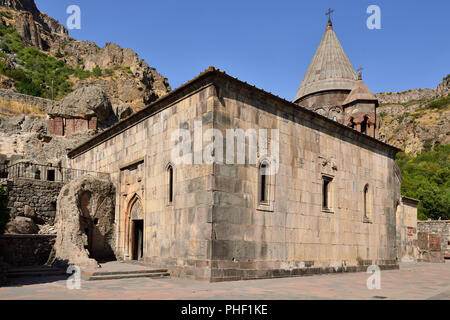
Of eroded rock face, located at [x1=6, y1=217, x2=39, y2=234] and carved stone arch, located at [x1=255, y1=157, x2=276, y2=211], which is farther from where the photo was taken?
eroded rock face, located at [x1=6, y1=217, x2=39, y2=234]

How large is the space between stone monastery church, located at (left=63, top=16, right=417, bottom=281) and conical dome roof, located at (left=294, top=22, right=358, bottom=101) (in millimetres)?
6927

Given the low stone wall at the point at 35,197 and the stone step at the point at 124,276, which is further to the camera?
the low stone wall at the point at 35,197

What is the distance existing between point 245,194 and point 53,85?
57.9 m

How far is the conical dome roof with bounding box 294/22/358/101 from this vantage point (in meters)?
24.2

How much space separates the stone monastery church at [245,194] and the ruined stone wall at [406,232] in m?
6.72

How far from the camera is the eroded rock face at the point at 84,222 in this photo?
12926mm

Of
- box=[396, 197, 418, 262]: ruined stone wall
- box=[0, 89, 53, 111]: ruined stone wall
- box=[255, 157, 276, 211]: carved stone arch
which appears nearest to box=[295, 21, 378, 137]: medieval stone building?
box=[396, 197, 418, 262]: ruined stone wall

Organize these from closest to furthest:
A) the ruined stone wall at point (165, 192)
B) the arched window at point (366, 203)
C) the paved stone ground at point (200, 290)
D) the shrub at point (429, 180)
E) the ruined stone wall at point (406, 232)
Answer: the paved stone ground at point (200, 290)
the ruined stone wall at point (165, 192)
the arched window at point (366, 203)
the ruined stone wall at point (406, 232)
the shrub at point (429, 180)

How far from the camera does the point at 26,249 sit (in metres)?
13.3

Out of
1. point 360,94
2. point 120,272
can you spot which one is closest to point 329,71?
point 360,94

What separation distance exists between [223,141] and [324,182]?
18.5ft

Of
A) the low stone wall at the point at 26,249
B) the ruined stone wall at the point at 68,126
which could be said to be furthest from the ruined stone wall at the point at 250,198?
the ruined stone wall at the point at 68,126

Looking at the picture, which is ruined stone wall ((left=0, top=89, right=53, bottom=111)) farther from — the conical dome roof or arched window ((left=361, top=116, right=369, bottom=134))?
arched window ((left=361, top=116, right=369, bottom=134))

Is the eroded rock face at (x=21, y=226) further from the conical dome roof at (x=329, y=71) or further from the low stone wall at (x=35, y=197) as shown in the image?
the conical dome roof at (x=329, y=71)
